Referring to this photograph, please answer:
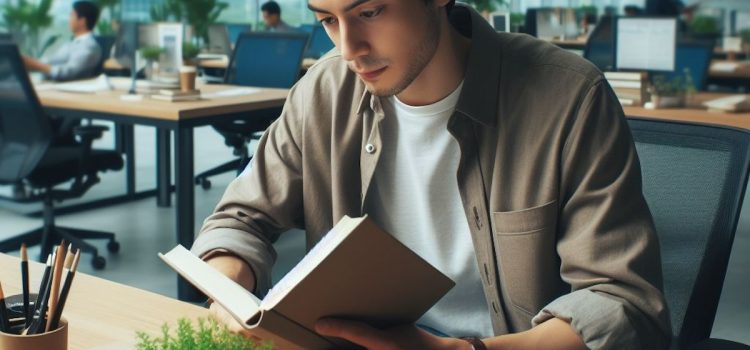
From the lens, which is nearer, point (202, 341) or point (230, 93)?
point (202, 341)

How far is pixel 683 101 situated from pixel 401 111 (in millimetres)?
2318

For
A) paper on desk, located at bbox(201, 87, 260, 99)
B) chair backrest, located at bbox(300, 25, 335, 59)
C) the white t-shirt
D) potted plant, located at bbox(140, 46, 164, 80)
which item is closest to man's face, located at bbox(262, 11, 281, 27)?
chair backrest, located at bbox(300, 25, 335, 59)

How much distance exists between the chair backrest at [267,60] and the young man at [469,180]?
3290mm

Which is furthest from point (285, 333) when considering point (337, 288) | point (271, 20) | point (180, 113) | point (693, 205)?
point (271, 20)

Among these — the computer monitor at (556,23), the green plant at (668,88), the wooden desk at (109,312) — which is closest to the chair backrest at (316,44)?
the computer monitor at (556,23)

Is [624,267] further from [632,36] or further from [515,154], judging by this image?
[632,36]

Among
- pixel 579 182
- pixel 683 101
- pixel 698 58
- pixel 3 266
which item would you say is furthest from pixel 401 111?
pixel 698 58

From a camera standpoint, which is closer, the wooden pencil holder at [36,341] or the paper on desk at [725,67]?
the wooden pencil holder at [36,341]

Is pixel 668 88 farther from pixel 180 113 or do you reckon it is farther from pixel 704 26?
pixel 704 26

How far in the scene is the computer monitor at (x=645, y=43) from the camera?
3.81 metres

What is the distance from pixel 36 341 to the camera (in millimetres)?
950

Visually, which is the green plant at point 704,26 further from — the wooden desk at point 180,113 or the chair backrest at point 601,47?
the wooden desk at point 180,113

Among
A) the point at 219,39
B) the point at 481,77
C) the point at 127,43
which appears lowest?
the point at 219,39

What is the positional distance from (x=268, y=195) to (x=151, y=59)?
275 cm
